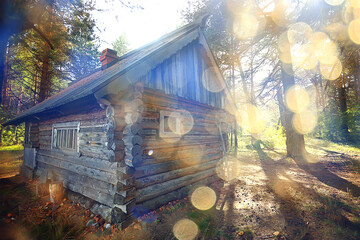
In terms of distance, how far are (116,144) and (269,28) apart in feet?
41.7

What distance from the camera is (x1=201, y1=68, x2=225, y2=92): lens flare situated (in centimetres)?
755

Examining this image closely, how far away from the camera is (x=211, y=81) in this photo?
811 centimetres

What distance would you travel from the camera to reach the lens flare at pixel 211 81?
755cm

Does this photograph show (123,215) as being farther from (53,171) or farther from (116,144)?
(53,171)

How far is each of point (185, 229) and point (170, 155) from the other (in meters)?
2.25

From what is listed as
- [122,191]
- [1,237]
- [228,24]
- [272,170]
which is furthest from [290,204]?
[228,24]

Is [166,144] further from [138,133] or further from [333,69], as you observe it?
[333,69]

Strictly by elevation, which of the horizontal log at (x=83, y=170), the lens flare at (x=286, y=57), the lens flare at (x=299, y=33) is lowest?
the horizontal log at (x=83, y=170)

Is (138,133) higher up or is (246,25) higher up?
(246,25)

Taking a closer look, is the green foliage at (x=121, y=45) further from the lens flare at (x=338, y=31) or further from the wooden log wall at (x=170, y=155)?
the lens flare at (x=338, y=31)

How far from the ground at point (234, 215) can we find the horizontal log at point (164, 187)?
18.6 inches

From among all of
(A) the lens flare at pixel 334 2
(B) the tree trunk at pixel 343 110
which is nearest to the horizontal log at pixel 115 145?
(A) the lens flare at pixel 334 2

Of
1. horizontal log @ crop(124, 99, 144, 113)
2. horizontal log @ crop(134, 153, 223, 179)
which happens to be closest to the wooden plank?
horizontal log @ crop(134, 153, 223, 179)

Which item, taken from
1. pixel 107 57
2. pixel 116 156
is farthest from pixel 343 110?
pixel 116 156
